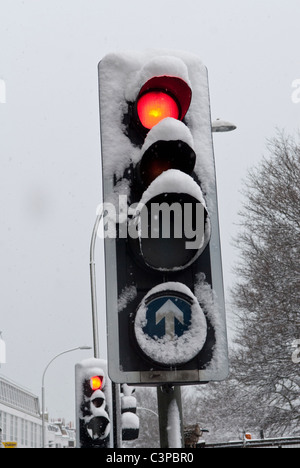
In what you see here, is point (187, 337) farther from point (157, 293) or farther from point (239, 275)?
point (239, 275)

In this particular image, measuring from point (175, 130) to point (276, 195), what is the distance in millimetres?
20549

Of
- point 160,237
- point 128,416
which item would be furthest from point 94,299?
point 160,237

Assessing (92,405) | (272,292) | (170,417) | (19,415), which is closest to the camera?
(170,417)

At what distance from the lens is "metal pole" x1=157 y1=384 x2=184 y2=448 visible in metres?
2.18

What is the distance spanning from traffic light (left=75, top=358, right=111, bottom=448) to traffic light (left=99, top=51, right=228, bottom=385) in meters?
7.05

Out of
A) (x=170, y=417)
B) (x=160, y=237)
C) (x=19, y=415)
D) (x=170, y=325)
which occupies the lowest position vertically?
(x=170, y=417)

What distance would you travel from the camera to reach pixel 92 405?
9.27m

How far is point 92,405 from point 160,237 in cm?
738

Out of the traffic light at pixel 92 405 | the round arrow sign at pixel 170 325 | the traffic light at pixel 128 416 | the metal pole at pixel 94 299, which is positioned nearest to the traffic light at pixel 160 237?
the round arrow sign at pixel 170 325

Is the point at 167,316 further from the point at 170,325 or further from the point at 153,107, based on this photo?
the point at 153,107

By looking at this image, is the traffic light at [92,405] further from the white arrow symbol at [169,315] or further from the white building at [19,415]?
the white building at [19,415]

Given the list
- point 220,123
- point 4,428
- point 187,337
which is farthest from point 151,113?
point 4,428

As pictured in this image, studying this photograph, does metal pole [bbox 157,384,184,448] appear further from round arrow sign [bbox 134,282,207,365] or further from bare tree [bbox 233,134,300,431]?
bare tree [bbox 233,134,300,431]

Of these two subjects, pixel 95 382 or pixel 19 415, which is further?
pixel 19 415
